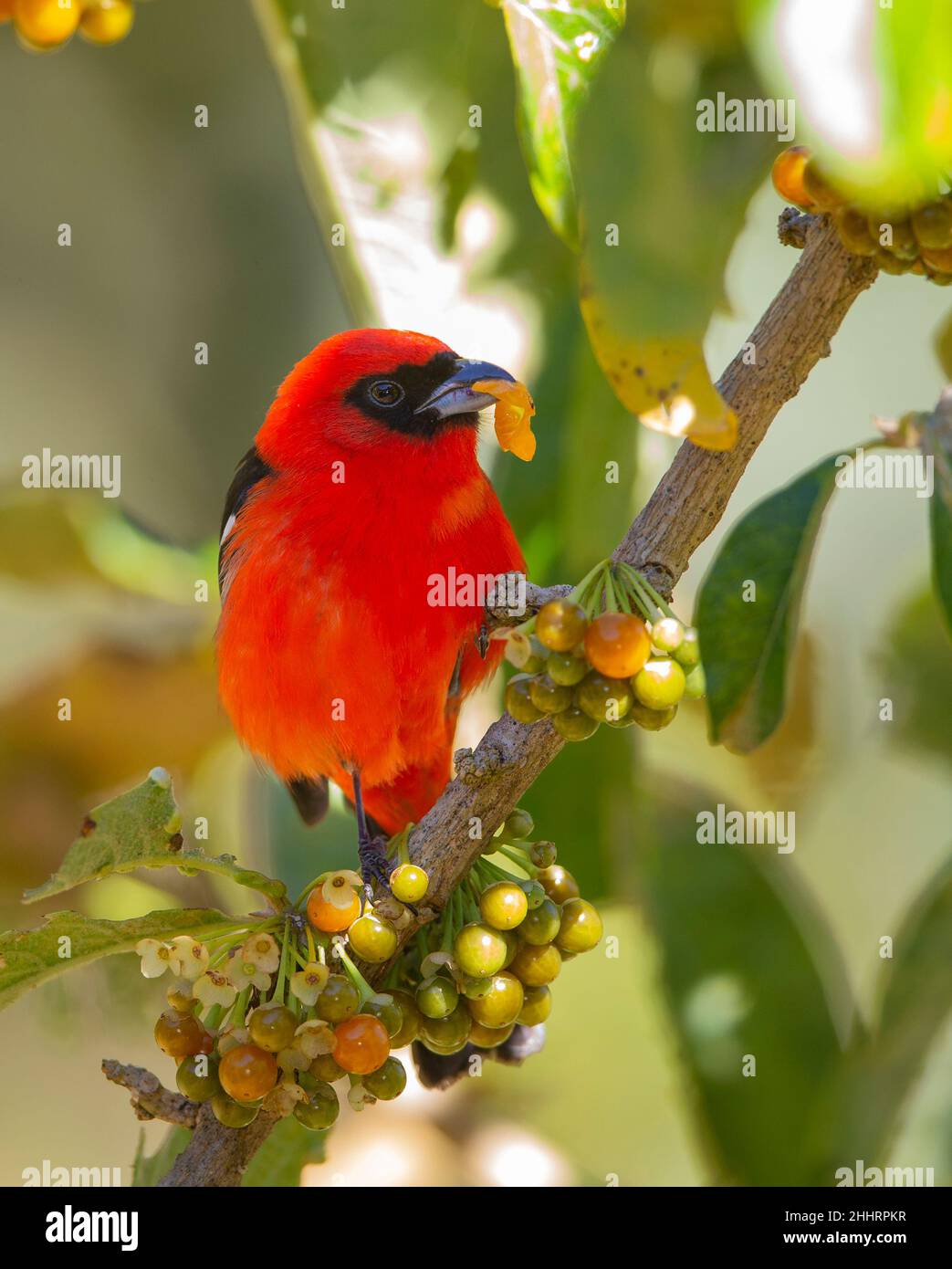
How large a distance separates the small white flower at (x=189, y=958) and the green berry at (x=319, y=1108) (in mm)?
197

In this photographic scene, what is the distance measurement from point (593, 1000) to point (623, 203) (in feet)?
7.31

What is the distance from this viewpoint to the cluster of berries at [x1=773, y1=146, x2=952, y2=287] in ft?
4.83

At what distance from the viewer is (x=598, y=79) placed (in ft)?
4.77

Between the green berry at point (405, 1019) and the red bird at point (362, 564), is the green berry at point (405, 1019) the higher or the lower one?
the lower one

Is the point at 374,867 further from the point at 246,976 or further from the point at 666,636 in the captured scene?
the point at 666,636

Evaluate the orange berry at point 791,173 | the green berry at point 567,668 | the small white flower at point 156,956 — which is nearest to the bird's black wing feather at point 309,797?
the small white flower at point 156,956

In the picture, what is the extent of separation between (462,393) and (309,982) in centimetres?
132

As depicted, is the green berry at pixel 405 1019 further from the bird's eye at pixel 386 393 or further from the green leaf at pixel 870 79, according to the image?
the bird's eye at pixel 386 393

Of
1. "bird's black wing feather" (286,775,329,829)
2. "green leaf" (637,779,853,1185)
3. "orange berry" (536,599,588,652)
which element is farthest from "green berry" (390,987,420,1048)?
"bird's black wing feather" (286,775,329,829)

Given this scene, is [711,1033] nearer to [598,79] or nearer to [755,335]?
[755,335]

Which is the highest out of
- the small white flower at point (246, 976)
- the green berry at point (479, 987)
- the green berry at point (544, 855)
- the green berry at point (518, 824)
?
the green berry at point (518, 824)

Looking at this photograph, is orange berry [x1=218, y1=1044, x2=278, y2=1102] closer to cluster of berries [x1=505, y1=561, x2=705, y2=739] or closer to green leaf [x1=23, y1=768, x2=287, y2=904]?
green leaf [x1=23, y1=768, x2=287, y2=904]

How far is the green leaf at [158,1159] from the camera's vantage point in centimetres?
212

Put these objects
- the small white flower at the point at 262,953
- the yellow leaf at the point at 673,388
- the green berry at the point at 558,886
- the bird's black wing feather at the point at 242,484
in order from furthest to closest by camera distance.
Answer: the bird's black wing feather at the point at 242,484 → the green berry at the point at 558,886 → the small white flower at the point at 262,953 → the yellow leaf at the point at 673,388
